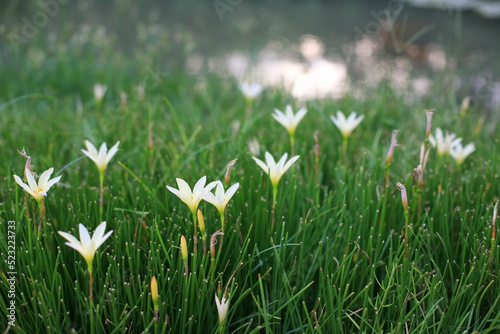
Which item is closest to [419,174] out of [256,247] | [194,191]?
[256,247]

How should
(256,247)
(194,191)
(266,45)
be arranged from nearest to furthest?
(194,191) → (256,247) → (266,45)

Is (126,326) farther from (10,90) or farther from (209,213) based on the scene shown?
(10,90)

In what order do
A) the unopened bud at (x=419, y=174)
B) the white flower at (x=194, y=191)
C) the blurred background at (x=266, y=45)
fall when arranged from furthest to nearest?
the blurred background at (x=266, y=45)
the unopened bud at (x=419, y=174)
the white flower at (x=194, y=191)

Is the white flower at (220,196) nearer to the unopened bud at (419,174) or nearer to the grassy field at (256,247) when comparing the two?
the grassy field at (256,247)

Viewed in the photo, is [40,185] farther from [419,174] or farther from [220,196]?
[419,174]

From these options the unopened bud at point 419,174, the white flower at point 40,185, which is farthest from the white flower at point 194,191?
the unopened bud at point 419,174

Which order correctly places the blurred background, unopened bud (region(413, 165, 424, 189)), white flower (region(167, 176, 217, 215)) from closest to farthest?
1. white flower (region(167, 176, 217, 215))
2. unopened bud (region(413, 165, 424, 189))
3. the blurred background

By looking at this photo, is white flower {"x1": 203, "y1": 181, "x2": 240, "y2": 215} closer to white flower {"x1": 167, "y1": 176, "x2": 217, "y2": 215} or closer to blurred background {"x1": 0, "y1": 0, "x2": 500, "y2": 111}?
white flower {"x1": 167, "y1": 176, "x2": 217, "y2": 215}

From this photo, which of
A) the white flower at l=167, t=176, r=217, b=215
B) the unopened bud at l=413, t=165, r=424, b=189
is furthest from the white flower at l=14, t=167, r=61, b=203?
the unopened bud at l=413, t=165, r=424, b=189
